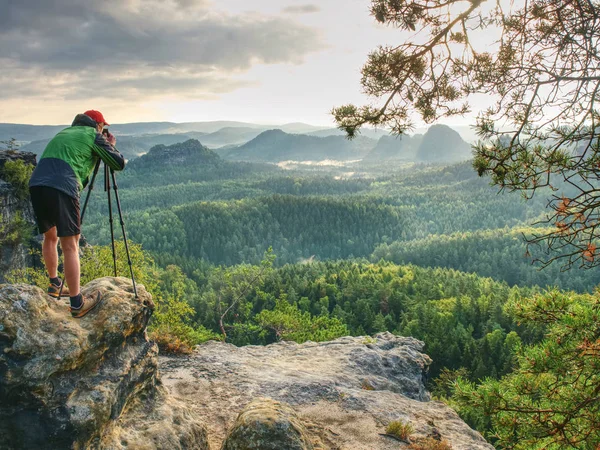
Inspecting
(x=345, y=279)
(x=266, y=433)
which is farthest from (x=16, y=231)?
(x=345, y=279)

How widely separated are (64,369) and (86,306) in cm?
134

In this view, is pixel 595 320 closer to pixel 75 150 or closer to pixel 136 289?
pixel 136 289

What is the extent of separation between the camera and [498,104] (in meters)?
8.06

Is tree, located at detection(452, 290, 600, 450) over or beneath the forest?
over

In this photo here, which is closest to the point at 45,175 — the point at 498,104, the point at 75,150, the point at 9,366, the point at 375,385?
the point at 75,150

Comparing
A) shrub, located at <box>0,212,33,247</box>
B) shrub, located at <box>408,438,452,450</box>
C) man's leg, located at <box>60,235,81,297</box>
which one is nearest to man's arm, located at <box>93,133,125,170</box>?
man's leg, located at <box>60,235,81,297</box>

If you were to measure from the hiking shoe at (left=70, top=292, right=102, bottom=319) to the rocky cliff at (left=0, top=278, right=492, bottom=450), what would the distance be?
117 mm

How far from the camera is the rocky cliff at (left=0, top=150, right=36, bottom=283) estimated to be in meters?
43.2

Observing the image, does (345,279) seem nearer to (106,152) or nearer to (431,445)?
(431,445)

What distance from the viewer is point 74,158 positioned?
7.55m

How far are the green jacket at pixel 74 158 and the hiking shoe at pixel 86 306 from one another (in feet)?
7.28

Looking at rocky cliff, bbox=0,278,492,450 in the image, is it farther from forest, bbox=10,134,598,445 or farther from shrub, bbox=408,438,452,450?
forest, bbox=10,134,598,445

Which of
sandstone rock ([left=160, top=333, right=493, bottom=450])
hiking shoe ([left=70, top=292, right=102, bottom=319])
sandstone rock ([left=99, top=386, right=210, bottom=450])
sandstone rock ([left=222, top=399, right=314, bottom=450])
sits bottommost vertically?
sandstone rock ([left=160, top=333, right=493, bottom=450])

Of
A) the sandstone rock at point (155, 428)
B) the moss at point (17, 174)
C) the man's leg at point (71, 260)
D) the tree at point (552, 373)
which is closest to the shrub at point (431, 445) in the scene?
the tree at point (552, 373)
